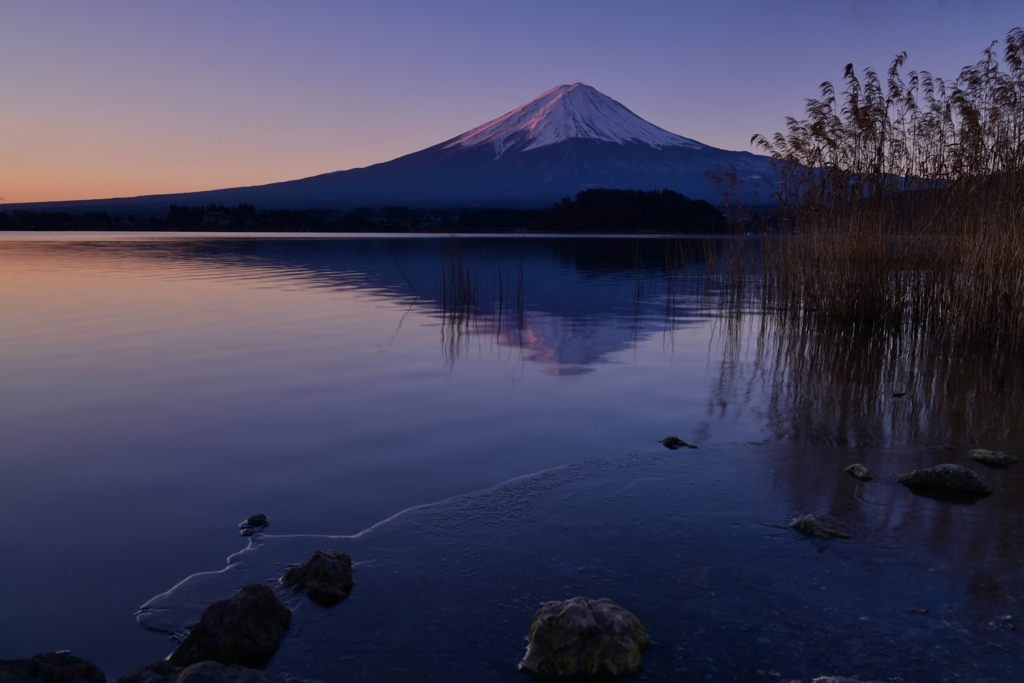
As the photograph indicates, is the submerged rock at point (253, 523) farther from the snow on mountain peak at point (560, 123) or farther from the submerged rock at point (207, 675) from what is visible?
the snow on mountain peak at point (560, 123)

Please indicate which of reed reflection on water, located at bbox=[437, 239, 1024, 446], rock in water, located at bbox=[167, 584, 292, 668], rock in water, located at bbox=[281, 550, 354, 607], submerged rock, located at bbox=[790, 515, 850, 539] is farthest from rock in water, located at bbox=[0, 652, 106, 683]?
reed reflection on water, located at bbox=[437, 239, 1024, 446]

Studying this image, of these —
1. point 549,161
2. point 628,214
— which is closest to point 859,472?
point 628,214

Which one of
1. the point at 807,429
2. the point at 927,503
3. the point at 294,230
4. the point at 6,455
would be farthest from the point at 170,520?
the point at 294,230

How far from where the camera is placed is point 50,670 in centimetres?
181

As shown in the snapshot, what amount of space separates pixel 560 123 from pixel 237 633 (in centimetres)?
14454

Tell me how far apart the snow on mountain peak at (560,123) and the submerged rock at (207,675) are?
137 metres

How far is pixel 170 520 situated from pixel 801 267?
31.8 ft

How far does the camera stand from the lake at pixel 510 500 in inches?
86.4

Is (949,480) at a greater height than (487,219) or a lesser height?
lesser

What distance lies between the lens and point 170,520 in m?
3.18

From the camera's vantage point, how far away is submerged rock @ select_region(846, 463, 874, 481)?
358 cm

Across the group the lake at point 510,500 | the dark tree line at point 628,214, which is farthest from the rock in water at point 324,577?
the dark tree line at point 628,214

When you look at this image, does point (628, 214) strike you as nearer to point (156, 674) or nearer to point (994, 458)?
point (994, 458)

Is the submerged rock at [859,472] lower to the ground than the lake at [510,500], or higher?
higher
